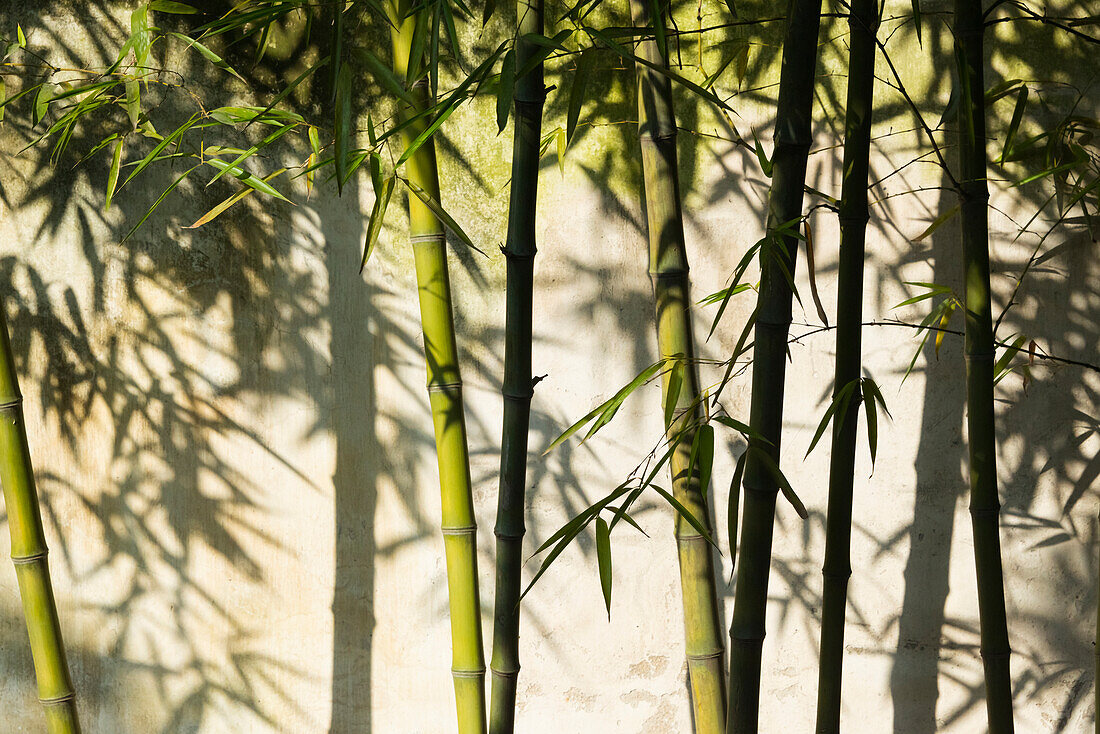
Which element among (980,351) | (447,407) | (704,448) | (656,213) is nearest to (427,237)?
(447,407)

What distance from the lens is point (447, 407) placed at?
54.6 inches

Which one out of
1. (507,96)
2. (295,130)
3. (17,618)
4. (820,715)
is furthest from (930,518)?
(17,618)

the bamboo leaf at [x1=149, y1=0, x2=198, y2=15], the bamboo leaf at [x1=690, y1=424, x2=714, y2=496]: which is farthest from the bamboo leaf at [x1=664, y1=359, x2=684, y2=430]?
the bamboo leaf at [x1=149, y1=0, x2=198, y2=15]

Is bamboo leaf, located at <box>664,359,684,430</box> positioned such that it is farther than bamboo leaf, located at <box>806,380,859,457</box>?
Yes

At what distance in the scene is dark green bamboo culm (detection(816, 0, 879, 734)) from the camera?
1.06 meters

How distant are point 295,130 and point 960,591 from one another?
5.70 ft

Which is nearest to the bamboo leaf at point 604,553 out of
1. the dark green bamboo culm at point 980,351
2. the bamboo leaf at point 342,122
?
the bamboo leaf at point 342,122

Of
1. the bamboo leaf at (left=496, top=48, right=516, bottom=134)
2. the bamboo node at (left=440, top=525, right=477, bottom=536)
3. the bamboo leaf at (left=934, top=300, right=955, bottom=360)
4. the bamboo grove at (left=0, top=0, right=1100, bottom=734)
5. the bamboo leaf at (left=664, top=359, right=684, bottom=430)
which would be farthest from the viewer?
the bamboo leaf at (left=934, top=300, right=955, bottom=360)

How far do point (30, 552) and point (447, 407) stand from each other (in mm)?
771

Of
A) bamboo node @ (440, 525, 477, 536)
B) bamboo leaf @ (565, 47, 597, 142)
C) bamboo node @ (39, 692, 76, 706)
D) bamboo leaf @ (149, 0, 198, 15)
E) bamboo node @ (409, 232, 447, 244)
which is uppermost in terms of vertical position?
bamboo leaf @ (149, 0, 198, 15)

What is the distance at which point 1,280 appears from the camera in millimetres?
1781

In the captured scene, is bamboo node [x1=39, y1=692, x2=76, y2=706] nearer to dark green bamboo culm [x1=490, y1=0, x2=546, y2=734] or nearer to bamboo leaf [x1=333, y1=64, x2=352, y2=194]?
dark green bamboo culm [x1=490, y1=0, x2=546, y2=734]

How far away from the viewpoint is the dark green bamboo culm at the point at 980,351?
112cm

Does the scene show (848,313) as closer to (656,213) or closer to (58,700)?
(656,213)
